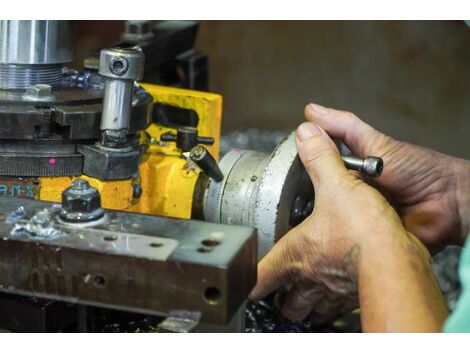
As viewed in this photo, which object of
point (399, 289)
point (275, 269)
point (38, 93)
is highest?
point (38, 93)

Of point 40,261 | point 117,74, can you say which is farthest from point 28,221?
point 117,74

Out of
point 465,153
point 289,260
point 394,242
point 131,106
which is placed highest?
point 131,106

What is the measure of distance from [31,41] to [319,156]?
0.45 meters

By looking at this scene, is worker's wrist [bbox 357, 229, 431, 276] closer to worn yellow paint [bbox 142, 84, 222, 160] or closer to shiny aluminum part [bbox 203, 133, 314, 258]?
shiny aluminum part [bbox 203, 133, 314, 258]

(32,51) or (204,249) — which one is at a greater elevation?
(32,51)

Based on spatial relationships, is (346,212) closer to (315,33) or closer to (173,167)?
(173,167)

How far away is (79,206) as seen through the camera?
88 centimetres

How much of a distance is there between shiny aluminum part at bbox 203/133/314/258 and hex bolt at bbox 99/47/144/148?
0.19 metres

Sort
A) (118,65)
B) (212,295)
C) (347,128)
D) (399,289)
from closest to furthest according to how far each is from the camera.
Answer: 1. (212,295)
2. (399,289)
3. (118,65)
4. (347,128)

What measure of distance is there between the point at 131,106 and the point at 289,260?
330 mm

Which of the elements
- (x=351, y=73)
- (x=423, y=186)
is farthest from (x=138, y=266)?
(x=351, y=73)

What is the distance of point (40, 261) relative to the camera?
2.72 ft

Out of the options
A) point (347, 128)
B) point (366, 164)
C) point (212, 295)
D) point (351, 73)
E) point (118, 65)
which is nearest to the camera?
point (212, 295)

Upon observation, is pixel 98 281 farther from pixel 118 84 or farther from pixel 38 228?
pixel 118 84
